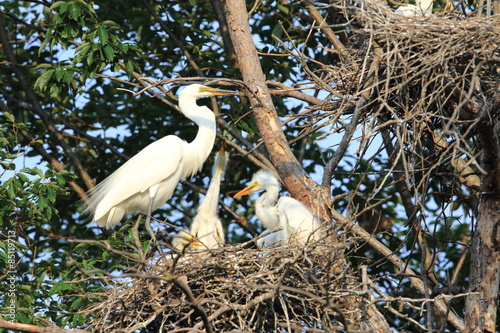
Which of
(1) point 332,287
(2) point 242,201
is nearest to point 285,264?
(1) point 332,287

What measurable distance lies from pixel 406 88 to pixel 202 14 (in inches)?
154

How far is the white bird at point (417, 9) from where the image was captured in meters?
4.46

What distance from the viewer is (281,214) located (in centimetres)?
493

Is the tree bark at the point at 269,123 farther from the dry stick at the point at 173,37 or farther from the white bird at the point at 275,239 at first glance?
the dry stick at the point at 173,37

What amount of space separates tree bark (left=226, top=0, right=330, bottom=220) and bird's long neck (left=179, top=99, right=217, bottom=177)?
0.70m

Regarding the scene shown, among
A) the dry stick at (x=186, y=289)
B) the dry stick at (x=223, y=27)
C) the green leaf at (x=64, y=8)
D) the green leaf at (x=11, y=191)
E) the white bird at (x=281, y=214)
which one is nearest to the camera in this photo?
the dry stick at (x=186, y=289)

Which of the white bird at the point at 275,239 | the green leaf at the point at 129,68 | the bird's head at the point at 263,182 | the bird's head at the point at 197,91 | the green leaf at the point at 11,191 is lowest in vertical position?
the white bird at the point at 275,239

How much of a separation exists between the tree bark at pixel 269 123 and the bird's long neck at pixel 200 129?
0.70 meters

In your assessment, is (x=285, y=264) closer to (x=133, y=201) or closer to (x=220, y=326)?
(x=220, y=326)

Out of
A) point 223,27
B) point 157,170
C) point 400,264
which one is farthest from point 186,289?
point 223,27

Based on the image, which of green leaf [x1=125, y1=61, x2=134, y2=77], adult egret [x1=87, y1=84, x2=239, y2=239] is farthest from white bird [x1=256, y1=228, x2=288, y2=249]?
green leaf [x1=125, y1=61, x2=134, y2=77]

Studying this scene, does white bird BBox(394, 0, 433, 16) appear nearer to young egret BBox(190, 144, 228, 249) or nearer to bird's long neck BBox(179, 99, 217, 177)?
bird's long neck BBox(179, 99, 217, 177)

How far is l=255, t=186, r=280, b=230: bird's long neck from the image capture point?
5246 millimetres

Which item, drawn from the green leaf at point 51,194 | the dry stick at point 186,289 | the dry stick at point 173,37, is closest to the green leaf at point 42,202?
the green leaf at point 51,194
